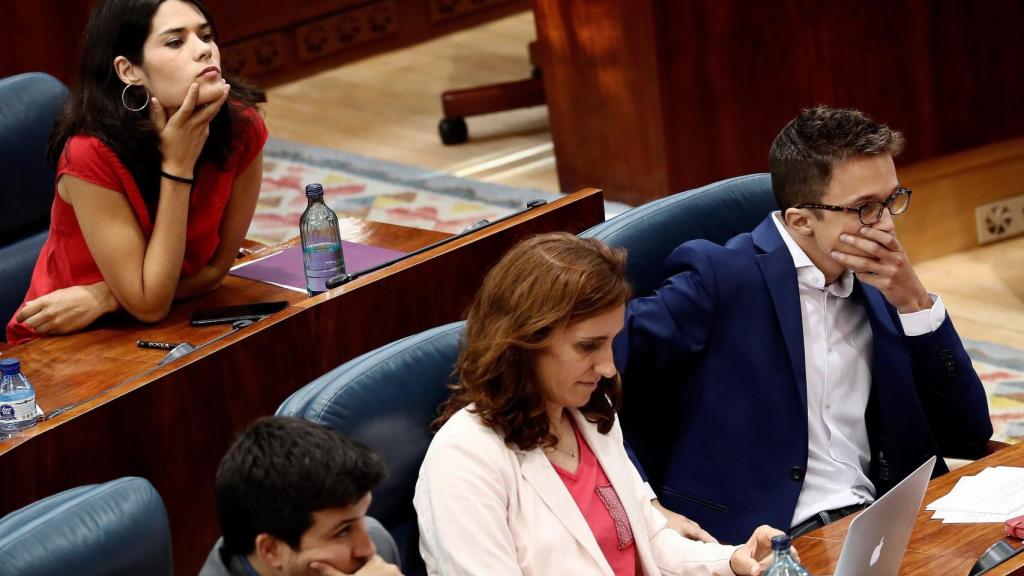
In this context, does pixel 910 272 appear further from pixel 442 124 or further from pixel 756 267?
pixel 442 124

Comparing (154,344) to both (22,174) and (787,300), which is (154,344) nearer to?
(22,174)

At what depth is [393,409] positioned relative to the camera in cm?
207

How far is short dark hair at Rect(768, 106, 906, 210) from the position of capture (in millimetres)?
2420

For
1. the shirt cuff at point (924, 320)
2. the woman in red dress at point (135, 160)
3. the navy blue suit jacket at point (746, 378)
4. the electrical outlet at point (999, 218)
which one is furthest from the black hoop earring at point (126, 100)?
the electrical outlet at point (999, 218)

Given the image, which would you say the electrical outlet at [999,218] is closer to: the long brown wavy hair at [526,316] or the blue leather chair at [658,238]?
the blue leather chair at [658,238]

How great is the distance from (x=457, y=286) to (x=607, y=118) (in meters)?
2.19

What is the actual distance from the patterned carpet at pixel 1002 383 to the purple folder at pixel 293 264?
160 cm

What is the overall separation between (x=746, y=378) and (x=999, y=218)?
268cm

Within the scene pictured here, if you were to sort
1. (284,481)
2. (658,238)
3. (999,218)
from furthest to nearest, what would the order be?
(999,218) → (658,238) → (284,481)

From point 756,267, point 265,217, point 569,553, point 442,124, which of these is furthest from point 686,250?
point 442,124

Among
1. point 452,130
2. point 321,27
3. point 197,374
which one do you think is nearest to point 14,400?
point 197,374

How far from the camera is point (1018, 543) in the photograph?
1999mm

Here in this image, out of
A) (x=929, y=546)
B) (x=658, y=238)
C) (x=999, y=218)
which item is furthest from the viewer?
(x=999, y=218)

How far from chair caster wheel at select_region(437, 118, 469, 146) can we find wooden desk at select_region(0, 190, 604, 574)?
3.05m
